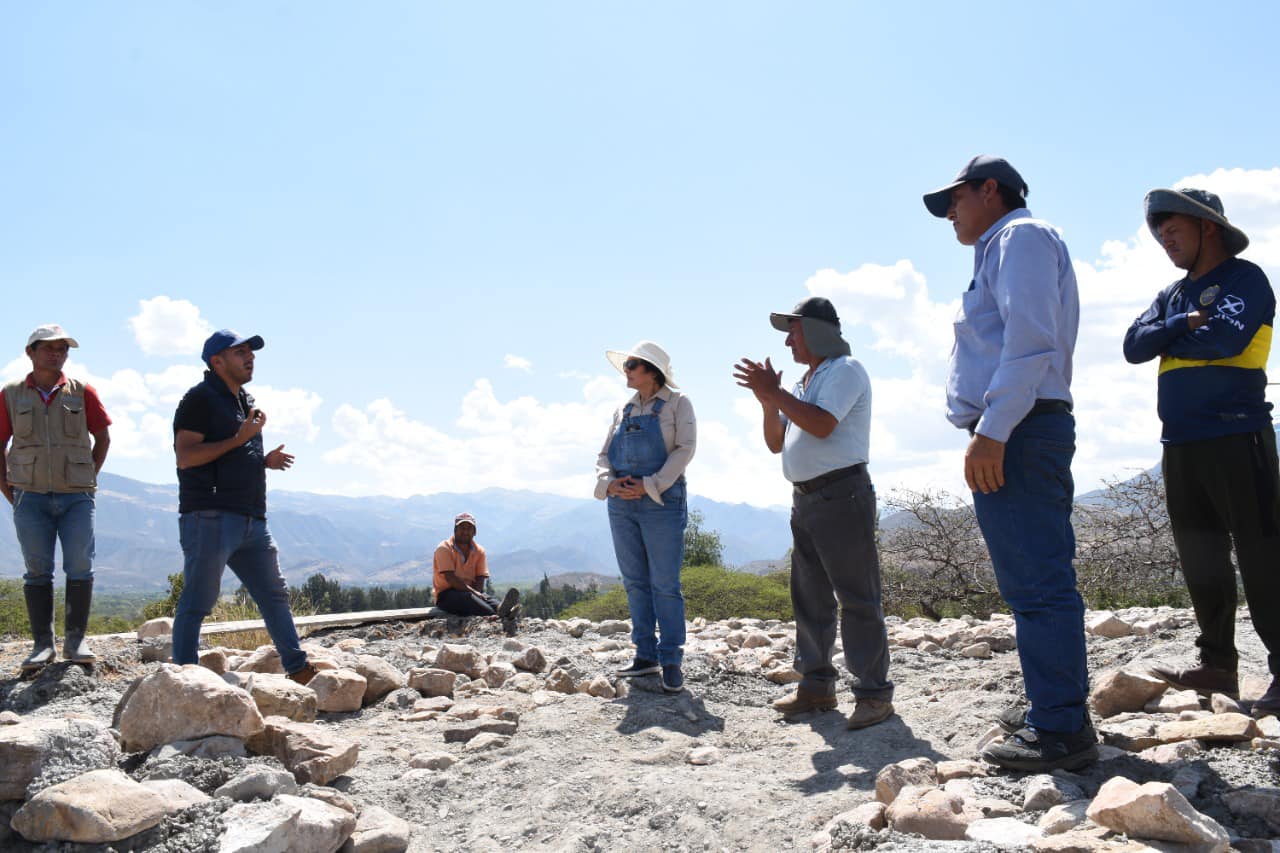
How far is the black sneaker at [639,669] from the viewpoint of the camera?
5.52 metres

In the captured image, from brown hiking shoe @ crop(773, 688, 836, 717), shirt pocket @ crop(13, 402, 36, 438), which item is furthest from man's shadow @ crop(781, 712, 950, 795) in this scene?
shirt pocket @ crop(13, 402, 36, 438)

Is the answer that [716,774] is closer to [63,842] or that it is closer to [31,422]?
[63,842]

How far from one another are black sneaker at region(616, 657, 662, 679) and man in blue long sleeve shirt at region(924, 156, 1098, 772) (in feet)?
8.87

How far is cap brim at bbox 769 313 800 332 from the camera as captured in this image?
464 centimetres

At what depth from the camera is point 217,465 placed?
5.06 m

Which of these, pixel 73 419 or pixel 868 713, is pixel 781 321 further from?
pixel 73 419

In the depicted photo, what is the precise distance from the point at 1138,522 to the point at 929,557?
2.93 meters

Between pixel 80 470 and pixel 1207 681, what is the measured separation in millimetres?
6728

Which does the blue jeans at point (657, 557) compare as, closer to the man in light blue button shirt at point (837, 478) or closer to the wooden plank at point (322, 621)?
the man in light blue button shirt at point (837, 478)

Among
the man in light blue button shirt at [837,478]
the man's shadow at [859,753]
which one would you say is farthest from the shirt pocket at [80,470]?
the man's shadow at [859,753]

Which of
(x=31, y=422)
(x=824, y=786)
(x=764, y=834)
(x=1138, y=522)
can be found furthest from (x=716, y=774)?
(x=1138, y=522)

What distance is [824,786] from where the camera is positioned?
3484 mm

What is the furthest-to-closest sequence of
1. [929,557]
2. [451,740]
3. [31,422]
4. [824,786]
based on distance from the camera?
[929,557]
[31,422]
[451,740]
[824,786]

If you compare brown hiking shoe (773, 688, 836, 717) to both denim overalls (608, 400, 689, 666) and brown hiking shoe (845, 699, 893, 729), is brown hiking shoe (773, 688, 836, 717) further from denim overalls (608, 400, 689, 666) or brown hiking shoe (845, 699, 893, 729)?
denim overalls (608, 400, 689, 666)
